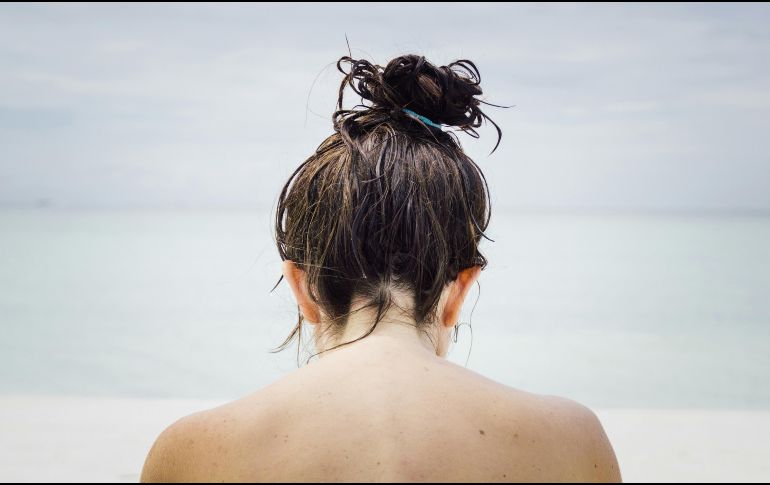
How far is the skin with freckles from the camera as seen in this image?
0.72 metres

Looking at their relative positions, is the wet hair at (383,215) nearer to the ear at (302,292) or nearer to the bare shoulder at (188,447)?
the ear at (302,292)

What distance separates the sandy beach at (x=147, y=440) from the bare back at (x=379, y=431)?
3170 mm

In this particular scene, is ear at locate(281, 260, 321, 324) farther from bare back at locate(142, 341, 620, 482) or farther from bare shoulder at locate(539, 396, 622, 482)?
bare shoulder at locate(539, 396, 622, 482)

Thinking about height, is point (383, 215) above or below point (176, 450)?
above

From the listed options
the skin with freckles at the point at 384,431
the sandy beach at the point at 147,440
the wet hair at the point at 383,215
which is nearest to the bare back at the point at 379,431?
the skin with freckles at the point at 384,431

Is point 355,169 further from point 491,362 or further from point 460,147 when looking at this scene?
point 491,362

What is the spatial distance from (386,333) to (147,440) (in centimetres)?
414

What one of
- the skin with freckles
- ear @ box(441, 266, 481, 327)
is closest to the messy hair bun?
ear @ box(441, 266, 481, 327)

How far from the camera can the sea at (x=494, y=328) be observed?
9.94 meters

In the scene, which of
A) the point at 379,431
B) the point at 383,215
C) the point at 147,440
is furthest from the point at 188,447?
the point at 147,440

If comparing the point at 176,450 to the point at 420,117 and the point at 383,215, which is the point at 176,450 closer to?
the point at 383,215

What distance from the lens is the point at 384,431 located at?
0.72m

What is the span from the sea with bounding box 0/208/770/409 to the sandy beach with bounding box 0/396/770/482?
3.69ft

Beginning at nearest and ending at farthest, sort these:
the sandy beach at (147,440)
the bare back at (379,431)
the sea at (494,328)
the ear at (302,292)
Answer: the bare back at (379,431)
the ear at (302,292)
the sandy beach at (147,440)
the sea at (494,328)
